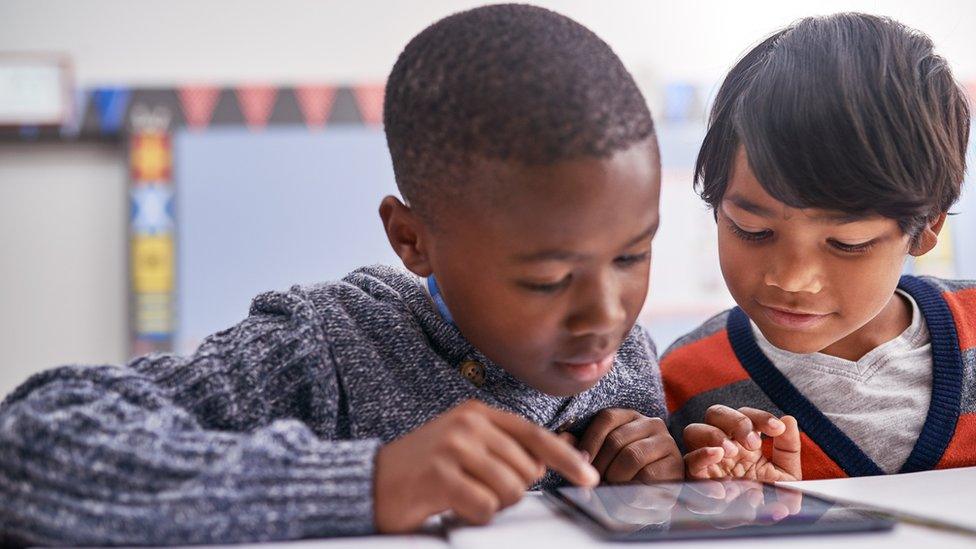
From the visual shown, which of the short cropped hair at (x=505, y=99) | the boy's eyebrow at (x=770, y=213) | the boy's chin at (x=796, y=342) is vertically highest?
the short cropped hair at (x=505, y=99)

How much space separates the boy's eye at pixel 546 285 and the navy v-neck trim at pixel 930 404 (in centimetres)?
39

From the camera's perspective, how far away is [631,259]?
596mm

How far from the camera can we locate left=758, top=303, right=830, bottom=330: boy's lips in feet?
2.57

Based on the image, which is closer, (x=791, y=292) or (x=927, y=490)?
(x=927, y=490)

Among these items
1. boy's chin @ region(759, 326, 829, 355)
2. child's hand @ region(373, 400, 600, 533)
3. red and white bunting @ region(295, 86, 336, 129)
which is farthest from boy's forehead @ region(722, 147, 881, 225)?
red and white bunting @ region(295, 86, 336, 129)

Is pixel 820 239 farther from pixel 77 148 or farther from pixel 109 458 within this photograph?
pixel 77 148

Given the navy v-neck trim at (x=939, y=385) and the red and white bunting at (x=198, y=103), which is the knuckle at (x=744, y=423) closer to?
the navy v-neck trim at (x=939, y=385)

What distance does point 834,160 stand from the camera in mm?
728

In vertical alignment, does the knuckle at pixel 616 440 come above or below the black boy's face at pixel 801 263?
below

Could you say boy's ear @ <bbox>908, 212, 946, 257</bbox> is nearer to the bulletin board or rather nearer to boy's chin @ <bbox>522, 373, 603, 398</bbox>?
boy's chin @ <bbox>522, 373, 603, 398</bbox>

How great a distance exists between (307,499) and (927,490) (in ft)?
1.37

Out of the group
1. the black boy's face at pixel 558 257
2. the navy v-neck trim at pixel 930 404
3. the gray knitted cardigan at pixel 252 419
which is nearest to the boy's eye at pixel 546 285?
the black boy's face at pixel 558 257

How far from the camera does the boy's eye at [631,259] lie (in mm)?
585

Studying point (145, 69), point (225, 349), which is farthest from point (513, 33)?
point (145, 69)
